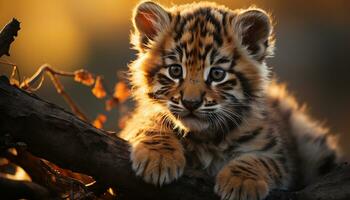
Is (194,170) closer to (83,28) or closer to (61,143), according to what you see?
(61,143)

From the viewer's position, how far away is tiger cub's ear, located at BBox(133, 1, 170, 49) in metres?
4.64

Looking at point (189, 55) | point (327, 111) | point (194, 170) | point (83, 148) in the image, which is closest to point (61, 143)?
point (83, 148)

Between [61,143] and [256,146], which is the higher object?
[256,146]

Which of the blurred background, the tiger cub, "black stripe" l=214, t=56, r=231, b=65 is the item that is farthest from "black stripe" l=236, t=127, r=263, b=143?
the blurred background

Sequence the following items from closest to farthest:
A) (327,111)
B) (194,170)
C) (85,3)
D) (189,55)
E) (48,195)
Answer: (48,195) → (194,170) → (189,55) → (327,111) → (85,3)

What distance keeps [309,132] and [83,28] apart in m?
7.08

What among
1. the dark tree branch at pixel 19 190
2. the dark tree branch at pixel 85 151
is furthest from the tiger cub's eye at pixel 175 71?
the dark tree branch at pixel 19 190

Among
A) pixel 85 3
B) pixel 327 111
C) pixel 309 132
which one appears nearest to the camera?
pixel 309 132

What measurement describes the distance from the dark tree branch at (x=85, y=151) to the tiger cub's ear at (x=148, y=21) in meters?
1.06

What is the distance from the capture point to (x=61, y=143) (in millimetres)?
3664

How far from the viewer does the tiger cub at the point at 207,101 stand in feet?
13.1

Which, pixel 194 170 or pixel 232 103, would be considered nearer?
pixel 194 170

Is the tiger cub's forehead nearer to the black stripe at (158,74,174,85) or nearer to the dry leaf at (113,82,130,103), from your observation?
the black stripe at (158,74,174,85)

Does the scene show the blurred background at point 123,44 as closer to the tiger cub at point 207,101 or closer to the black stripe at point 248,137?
the tiger cub at point 207,101
